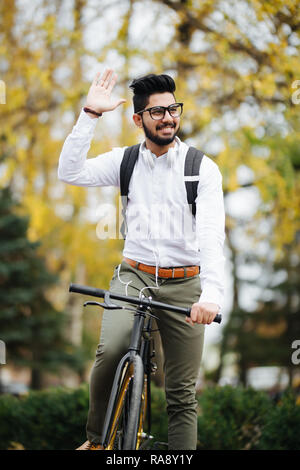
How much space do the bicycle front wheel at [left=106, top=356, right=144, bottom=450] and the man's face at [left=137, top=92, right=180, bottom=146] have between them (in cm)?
125

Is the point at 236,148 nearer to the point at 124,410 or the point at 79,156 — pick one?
the point at 79,156

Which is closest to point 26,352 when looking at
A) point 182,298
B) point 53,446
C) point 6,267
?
point 6,267

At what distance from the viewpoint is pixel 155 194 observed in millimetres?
3258

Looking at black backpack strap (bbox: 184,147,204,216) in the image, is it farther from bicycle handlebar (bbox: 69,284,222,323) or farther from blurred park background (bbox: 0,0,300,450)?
blurred park background (bbox: 0,0,300,450)

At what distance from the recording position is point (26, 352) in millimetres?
16281

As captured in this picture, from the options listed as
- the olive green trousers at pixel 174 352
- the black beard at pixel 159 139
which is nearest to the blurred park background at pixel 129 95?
the olive green trousers at pixel 174 352

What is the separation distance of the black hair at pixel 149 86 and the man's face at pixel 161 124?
3 centimetres

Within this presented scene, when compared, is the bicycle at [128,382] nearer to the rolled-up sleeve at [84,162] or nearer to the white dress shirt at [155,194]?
the white dress shirt at [155,194]

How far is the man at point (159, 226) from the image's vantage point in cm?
309

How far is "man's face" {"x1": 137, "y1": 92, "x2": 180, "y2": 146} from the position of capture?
3168 millimetres

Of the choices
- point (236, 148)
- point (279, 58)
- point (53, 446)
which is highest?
point (279, 58)

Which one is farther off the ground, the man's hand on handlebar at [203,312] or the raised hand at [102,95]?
the raised hand at [102,95]

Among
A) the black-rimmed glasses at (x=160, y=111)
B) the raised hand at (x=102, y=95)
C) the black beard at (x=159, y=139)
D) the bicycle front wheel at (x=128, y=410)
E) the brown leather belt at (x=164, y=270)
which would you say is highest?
the raised hand at (x=102, y=95)
